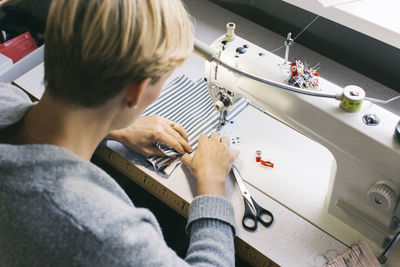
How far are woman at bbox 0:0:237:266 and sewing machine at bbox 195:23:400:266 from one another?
306 millimetres

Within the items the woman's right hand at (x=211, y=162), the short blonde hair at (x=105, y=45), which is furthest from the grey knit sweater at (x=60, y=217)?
the woman's right hand at (x=211, y=162)

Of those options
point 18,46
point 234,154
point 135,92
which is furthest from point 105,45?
point 18,46

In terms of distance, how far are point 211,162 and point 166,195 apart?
0.17m

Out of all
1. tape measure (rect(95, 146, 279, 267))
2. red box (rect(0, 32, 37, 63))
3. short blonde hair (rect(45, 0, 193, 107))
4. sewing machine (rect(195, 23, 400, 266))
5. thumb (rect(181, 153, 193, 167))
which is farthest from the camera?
→ red box (rect(0, 32, 37, 63))

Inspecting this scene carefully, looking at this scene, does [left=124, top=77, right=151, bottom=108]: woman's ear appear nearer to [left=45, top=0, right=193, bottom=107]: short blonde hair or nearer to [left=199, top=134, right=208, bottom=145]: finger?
[left=45, top=0, right=193, bottom=107]: short blonde hair

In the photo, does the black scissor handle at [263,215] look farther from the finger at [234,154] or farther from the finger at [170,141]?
the finger at [170,141]

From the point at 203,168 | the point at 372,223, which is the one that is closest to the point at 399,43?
the point at 372,223

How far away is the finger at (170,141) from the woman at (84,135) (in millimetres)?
368

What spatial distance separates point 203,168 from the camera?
1.10m

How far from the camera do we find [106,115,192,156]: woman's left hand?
115cm

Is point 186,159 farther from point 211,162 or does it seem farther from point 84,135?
point 84,135

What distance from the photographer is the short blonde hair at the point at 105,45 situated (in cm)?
61

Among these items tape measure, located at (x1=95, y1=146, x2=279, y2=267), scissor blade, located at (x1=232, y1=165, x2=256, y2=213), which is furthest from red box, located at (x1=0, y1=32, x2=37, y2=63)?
scissor blade, located at (x1=232, y1=165, x2=256, y2=213)

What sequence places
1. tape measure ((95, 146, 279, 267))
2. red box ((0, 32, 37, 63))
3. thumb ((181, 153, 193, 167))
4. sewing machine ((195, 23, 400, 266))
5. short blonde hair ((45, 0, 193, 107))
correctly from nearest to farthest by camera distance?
short blonde hair ((45, 0, 193, 107)) → sewing machine ((195, 23, 400, 266)) → tape measure ((95, 146, 279, 267)) → thumb ((181, 153, 193, 167)) → red box ((0, 32, 37, 63))
